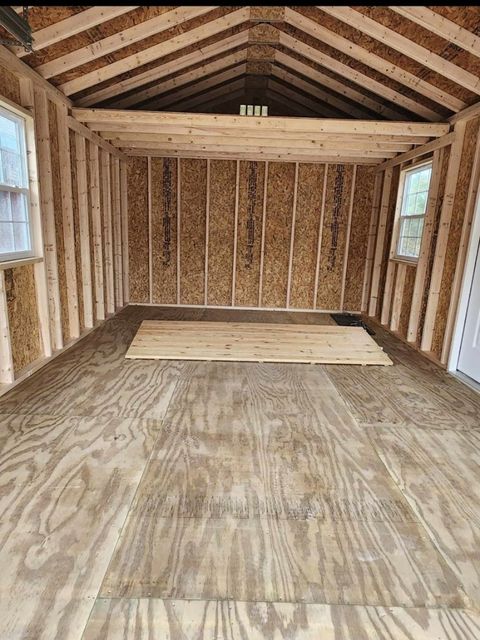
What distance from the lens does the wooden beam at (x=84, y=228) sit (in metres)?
5.11

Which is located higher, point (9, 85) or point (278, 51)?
point (278, 51)

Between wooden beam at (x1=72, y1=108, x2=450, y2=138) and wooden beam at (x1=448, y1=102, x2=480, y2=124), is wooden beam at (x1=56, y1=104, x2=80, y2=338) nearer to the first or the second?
wooden beam at (x1=72, y1=108, x2=450, y2=138)

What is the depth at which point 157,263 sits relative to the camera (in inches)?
299

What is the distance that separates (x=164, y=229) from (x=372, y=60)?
Result: 14.6 ft

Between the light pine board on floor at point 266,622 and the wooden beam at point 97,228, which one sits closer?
the light pine board on floor at point 266,622

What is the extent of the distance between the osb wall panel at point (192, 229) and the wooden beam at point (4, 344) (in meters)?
4.34

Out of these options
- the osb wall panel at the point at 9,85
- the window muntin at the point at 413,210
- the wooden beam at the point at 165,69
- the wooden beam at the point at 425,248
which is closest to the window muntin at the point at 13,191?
the osb wall panel at the point at 9,85

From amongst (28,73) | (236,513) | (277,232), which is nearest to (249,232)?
(277,232)

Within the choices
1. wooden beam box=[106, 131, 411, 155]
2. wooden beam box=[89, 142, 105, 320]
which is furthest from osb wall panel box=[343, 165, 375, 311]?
wooden beam box=[89, 142, 105, 320]

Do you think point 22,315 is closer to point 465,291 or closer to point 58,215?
→ point 58,215

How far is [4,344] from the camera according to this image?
340 cm

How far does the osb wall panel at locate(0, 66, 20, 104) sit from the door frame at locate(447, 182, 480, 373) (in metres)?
4.59

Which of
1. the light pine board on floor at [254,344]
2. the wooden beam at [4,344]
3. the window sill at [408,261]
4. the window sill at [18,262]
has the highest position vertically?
the window sill at [408,261]

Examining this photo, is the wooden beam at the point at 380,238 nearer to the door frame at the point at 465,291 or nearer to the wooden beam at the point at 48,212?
the door frame at the point at 465,291
